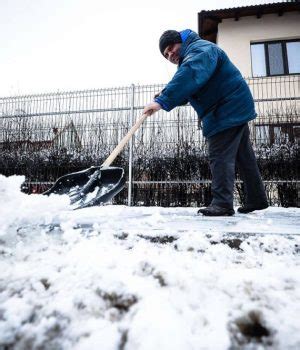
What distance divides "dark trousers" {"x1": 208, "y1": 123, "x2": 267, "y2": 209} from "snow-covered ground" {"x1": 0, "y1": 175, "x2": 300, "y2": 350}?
1076mm

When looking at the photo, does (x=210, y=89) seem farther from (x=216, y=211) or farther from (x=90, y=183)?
(x=90, y=183)

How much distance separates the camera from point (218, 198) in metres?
2.52

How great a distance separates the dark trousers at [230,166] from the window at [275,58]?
8398 mm

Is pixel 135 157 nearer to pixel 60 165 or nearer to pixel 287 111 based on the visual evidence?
pixel 60 165

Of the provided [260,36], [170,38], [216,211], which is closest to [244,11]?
[260,36]

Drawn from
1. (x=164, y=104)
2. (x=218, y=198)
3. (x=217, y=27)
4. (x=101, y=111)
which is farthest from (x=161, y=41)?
(x=217, y=27)

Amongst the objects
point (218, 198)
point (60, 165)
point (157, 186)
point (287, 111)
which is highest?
point (287, 111)

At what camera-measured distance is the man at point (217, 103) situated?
235 cm

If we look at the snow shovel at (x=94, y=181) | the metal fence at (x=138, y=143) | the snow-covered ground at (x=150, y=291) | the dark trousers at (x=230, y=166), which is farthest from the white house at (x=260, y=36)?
the snow-covered ground at (x=150, y=291)

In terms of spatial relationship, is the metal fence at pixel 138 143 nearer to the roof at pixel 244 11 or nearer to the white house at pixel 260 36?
the white house at pixel 260 36

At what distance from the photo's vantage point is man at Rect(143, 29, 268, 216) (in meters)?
2.35

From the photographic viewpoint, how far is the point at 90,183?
266cm

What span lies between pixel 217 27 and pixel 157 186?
8.11 metres

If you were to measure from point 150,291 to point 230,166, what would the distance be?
187 cm
